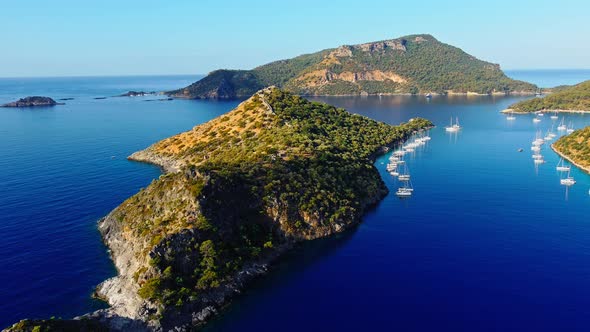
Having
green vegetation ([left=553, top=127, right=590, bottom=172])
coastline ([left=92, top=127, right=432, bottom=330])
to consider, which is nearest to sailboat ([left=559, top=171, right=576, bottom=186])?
green vegetation ([left=553, top=127, right=590, bottom=172])

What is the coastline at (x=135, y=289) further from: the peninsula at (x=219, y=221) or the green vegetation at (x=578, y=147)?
the green vegetation at (x=578, y=147)

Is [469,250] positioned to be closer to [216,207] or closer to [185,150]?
[216,207]

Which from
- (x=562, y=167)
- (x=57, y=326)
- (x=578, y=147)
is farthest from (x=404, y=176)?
(x=57, y=326)

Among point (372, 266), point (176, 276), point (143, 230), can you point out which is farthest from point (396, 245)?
point (143, 230)

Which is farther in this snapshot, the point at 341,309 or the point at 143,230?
the point at 143,230

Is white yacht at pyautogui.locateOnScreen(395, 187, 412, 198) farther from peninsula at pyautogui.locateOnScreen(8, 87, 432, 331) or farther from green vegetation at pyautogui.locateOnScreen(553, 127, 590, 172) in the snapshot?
green vegetation at pyautogui.locateOnScreen(553, 127, 590, 172)

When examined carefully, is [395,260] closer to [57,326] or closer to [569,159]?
[57,326]

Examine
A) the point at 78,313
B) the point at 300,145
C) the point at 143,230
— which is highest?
the point at 300,145

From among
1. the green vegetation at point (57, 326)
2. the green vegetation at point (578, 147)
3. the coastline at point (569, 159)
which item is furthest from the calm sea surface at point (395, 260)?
the green vegetation at point (578, 147)

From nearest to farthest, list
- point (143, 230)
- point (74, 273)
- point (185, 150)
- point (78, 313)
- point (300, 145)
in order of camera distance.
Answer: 1. point (78, 313)
2. point (74, 273)
3. point (143, 230)
4. point (300, 145)
5. point (185, 150)
